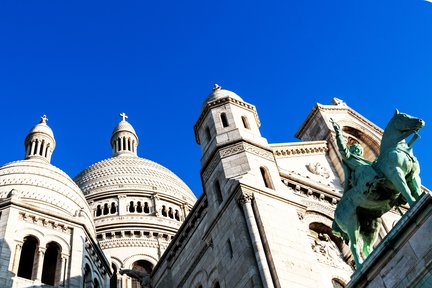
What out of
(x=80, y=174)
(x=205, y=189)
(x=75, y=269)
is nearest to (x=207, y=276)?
(x=205, y=189)

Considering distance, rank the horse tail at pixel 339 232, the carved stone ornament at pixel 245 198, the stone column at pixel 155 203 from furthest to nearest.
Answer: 1. the stone column at pixel 155 203
2. the carved stone ornament at pixel 245 198
3. the horse tail at pixel 339 232

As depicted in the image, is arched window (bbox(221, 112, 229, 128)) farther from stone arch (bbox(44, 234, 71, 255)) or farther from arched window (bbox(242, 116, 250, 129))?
stone arch (bbox(44, 234, 71, 255))

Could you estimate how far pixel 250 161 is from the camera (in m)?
17.5

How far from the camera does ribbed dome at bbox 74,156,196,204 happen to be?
131 ft

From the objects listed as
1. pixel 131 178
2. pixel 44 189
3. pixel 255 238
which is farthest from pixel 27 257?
pixel 131 178

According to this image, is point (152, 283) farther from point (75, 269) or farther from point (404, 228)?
point (404, 228)

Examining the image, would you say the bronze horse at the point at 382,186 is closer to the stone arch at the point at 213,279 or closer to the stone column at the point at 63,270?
the stone arch at the point at 213,279

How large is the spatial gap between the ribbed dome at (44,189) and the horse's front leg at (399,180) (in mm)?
15038

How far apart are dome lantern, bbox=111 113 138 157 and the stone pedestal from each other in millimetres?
37034

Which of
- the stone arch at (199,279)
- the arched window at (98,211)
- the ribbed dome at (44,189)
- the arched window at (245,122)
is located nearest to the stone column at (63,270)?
the ribbed dome at (44,189)

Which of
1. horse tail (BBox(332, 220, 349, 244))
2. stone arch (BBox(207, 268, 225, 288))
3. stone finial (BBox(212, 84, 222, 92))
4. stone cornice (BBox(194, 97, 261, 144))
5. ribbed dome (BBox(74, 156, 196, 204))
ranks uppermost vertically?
ribbed dome (BBox(74, 156, 196, 204))

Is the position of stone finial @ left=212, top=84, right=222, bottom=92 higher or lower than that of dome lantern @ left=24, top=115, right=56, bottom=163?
lower

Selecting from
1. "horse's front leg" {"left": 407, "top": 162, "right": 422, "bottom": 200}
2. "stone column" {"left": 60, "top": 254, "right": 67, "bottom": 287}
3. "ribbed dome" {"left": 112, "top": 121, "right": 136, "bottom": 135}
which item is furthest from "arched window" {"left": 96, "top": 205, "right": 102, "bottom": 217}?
"horse's front leg" {"left": 407, "top": 162, "right": 422, "bottom": 200}

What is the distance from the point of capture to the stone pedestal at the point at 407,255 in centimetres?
1005
